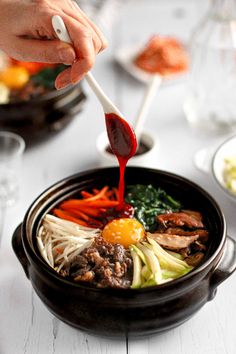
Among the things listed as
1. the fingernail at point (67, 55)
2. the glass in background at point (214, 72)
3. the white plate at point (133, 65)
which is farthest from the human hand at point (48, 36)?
the white plate at point (133, 65)

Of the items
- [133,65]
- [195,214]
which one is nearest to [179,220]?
[195,214]

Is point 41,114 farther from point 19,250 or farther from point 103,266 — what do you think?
point 103,266

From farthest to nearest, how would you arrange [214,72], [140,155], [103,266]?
1. [214,72]
2. [140,155]
3. [103,266]

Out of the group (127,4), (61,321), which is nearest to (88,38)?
(61,321)

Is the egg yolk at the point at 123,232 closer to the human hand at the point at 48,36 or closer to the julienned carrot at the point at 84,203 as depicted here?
the julienned carrot at the point at 84,203

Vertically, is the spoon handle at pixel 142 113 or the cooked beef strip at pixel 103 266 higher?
the cooked beef strip at pixel 103 266

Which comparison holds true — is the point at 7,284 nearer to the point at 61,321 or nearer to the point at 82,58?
the point at 61,321
